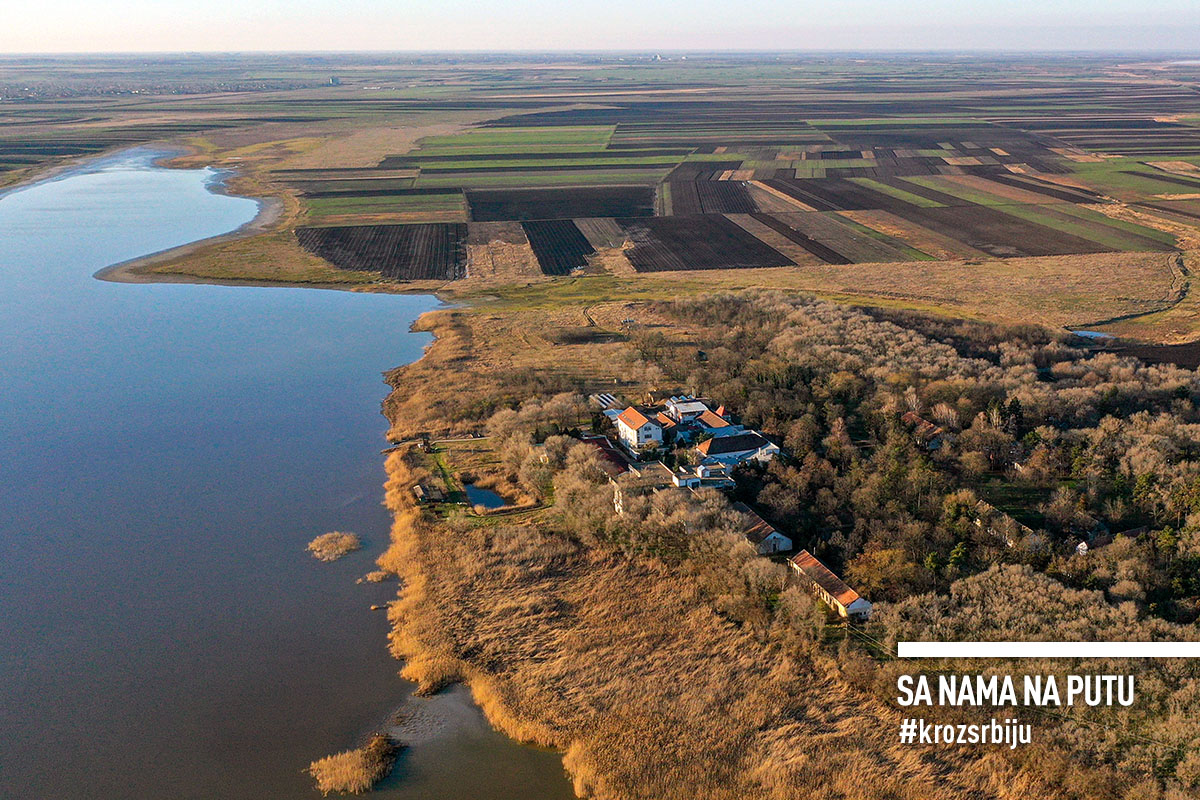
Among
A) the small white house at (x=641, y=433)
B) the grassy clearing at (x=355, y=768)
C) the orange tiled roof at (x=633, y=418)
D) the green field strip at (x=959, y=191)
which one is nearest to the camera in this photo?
the grassy clearing at (x=355, y=768)

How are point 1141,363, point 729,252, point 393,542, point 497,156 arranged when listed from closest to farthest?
point 393,542 → point 1141,363 → point 729,252 → point 497,156

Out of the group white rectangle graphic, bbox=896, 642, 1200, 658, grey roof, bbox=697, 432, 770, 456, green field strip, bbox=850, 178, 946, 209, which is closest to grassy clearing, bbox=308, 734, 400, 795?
white rectangle graphic, bbox=896, 642, 1200, 658

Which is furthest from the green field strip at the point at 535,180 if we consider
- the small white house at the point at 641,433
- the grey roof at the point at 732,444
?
the grey roof at the point at 732,444

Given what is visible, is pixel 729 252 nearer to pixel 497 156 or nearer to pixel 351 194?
pixel 351 194

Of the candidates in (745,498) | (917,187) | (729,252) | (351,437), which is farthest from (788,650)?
(917,187)

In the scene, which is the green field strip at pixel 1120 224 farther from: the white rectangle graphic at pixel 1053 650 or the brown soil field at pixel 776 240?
the white rectangle graphic at pixel 1053 650

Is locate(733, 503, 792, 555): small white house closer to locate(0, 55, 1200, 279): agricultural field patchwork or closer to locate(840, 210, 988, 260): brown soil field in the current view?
locate(0, 55, 1200, 279): agricultural field patchwork

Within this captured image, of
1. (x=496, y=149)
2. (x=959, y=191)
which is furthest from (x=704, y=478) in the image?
(x=496, y=149)
